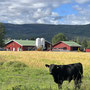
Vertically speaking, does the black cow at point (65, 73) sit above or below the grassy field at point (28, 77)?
above

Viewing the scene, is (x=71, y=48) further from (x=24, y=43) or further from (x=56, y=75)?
(x=56, y=75)

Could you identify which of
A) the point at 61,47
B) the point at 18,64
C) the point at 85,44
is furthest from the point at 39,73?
the point at 85,44

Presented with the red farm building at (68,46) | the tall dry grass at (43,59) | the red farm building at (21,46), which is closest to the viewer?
the tall dry grass at (43,59)

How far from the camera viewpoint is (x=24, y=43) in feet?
278

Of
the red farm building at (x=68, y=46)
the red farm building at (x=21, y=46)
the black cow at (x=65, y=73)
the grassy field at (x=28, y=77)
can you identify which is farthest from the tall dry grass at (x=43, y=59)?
the red farm building at (x=68, y=46)

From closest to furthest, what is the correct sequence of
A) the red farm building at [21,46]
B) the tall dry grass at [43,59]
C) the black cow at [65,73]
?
the black cow at [65,73] < the tall dry grass at [43,59] < the red farm building at [21,46]

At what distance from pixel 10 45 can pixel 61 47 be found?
23.8 m

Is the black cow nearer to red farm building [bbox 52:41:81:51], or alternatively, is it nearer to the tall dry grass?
the tall dry grass

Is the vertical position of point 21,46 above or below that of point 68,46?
above

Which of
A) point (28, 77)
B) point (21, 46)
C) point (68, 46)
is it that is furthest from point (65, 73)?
point (68, 46)

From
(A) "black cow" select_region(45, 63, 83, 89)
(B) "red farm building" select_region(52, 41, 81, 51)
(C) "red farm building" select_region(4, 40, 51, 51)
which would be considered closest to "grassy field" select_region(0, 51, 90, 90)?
(A) "black cow" select_region(45, 63, 83, 89)

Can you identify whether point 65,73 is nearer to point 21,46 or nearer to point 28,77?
point 28,77

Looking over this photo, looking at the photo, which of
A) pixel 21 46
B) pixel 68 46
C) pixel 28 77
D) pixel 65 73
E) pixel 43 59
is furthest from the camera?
pixel 68 46

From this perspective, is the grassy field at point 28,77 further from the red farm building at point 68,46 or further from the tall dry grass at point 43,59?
the red farm building at point 68,46
